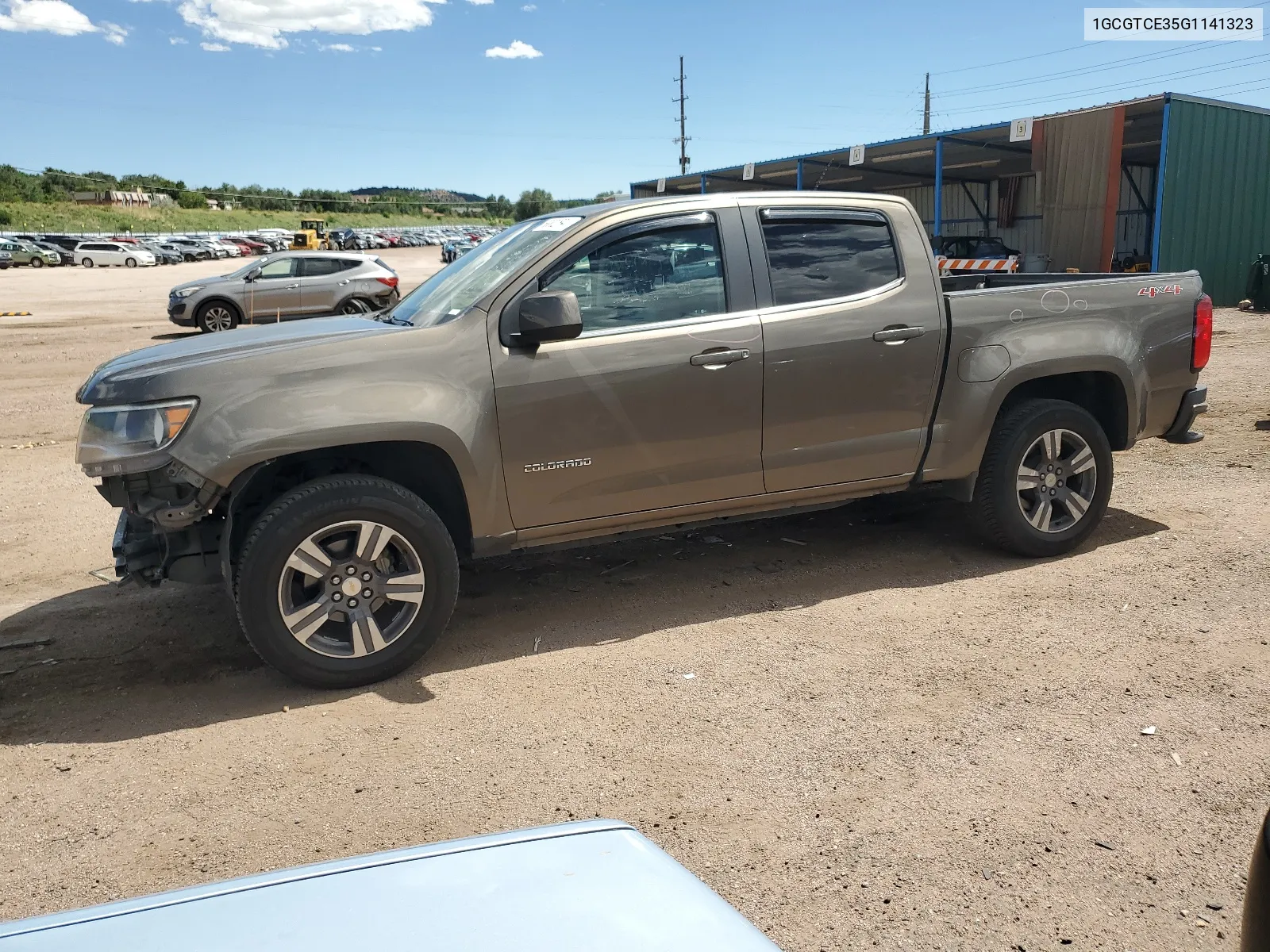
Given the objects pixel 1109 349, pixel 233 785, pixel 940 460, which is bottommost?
pixel 233 785

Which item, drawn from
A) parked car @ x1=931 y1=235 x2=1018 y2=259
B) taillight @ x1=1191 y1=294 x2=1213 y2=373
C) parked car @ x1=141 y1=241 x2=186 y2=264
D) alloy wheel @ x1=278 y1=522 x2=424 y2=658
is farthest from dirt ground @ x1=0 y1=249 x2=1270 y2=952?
parked car @ x1=141 y1=241 x2=186 y2=264

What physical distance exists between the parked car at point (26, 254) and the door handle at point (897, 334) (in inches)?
2344

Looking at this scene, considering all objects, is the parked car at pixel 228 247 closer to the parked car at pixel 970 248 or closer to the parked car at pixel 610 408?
the parked car at pixel 970 248

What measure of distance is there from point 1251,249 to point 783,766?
23093mm

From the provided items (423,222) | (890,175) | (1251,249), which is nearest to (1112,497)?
(1251,249)

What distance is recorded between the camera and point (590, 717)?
3.86m

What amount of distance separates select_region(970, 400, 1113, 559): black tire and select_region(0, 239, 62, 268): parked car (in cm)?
5969

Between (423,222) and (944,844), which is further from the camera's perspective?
(423,222)

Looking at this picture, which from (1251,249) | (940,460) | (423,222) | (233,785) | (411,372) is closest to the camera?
(233,785)

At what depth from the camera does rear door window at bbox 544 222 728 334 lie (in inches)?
178

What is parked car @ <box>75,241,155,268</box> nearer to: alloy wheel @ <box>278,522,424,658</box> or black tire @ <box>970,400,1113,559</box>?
alloy wheel @ <box>278,522,424,658</box>

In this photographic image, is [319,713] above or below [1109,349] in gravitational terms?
below

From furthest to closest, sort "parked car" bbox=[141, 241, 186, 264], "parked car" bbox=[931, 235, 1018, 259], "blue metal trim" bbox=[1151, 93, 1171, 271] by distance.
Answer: "parked car" bbox=[141, 241, 186, 264] → "parked car" bbox=[931, 235, 1018, 259] → "blue metal trim" bbox=[1151, 93, 1171, 271]

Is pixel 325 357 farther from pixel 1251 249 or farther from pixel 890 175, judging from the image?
pixel 890 175
